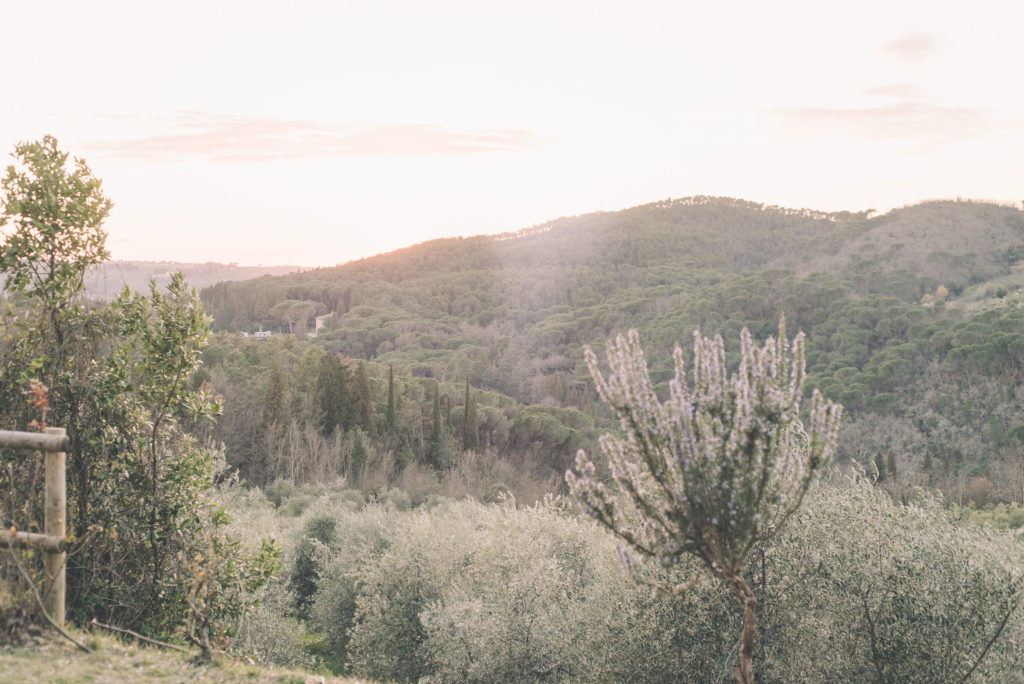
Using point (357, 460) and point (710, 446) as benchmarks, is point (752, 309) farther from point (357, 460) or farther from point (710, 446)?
point (710, 446)

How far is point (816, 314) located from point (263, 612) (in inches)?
4218

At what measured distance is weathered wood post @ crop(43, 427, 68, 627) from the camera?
603cm

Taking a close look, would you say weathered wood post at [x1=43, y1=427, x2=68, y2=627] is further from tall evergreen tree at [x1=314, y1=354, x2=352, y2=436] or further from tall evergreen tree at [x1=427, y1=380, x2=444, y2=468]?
tall evergreen tree at [x1=427, y1=380, x2=444, y2=468]

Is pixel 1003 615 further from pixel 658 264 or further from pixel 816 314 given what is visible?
pixel 658 264

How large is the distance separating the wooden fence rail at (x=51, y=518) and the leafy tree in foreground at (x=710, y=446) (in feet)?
13.6

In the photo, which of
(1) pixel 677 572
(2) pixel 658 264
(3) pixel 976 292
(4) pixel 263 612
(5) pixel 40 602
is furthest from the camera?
(2) pixel 658 264

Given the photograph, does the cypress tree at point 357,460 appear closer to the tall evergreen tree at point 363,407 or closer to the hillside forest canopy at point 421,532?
the hillside forest canopy at point 421,532

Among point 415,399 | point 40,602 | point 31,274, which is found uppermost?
point 31,274

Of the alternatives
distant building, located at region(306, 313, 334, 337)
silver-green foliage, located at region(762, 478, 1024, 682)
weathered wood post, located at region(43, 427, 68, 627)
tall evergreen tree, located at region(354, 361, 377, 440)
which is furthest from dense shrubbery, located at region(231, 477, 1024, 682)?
distant building, located at region(306, 313, 334, 337)

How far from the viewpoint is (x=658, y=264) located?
17162cm

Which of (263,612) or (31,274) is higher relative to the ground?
(31,274)

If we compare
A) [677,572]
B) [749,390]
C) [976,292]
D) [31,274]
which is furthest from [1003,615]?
[976,292]

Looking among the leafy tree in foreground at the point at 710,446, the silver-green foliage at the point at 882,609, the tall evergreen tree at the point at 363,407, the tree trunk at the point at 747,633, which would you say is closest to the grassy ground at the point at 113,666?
the leafy tree in foreground at the point at 710,446

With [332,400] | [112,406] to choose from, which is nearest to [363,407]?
[332,400]
